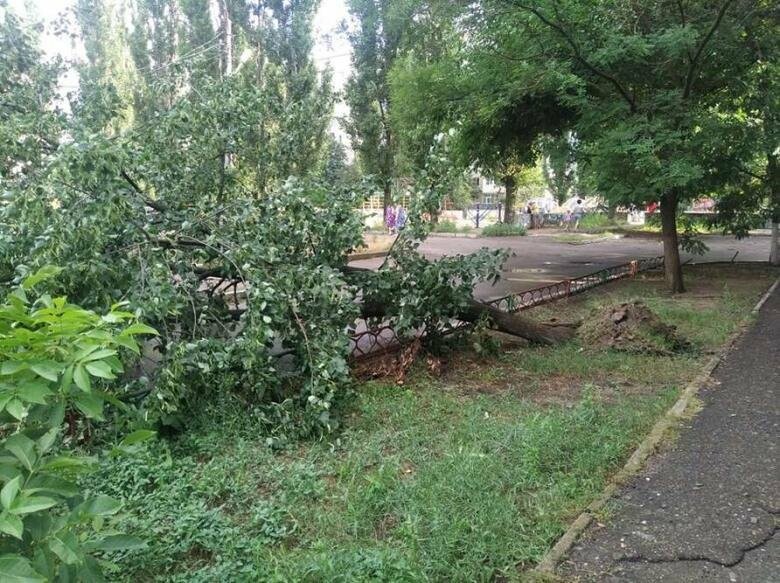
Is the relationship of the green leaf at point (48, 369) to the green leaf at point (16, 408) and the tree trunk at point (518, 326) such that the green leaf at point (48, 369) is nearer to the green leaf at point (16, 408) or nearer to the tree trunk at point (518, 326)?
the green leaf at point (16, 408)

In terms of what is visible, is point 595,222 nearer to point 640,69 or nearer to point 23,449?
point 640,69

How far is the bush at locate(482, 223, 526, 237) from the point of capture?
31062mm

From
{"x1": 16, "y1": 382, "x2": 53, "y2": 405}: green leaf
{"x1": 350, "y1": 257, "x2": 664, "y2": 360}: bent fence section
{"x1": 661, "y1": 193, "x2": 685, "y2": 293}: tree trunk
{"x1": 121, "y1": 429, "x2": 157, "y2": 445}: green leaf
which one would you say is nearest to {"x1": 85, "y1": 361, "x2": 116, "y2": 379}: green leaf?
{"x1": 16, "y1": 382, "x2": 53, "y2": 405}: green leaf

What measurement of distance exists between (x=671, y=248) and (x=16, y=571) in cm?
1310

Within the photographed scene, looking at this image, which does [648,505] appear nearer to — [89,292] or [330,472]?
[330,472]

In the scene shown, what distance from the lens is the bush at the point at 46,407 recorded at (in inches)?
62.9

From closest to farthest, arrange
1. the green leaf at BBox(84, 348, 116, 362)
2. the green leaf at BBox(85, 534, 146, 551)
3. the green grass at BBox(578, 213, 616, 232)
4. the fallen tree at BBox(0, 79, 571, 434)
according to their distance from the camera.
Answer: the green leaf at BBox(84, 348, 116, 362)
the green leaf at BBox(85, 534, 146, 551)
the fallen tree at BBox(0, 79, 571, 434)
the green grass at BBox(578, 213, 616, 232)

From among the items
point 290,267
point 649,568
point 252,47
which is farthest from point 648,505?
point 252,47

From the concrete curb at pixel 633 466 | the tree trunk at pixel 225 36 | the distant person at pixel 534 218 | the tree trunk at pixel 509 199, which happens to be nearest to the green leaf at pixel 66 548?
the concrete curb at pixel 633 466

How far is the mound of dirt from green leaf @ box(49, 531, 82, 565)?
21.2ft

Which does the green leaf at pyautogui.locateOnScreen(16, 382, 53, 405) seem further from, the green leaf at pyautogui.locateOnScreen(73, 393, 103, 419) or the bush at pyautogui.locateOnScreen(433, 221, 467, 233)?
the bush at pyautogui.locateOnScreen(433, 221, 467, 233)

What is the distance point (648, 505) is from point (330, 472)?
1846mm

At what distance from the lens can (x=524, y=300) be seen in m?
10.7

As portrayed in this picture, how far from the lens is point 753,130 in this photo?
11.0 meters
